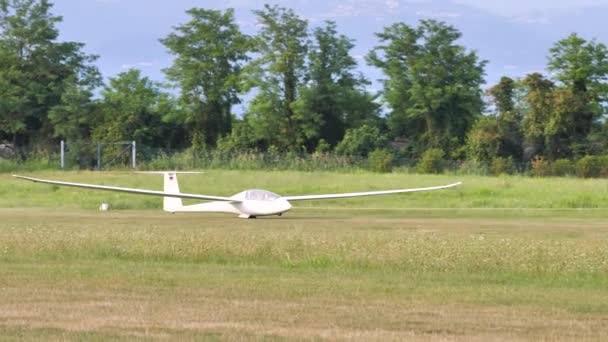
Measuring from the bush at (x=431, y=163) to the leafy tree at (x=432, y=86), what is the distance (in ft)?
17.1

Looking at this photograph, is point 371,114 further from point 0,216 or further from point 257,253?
point 257,253

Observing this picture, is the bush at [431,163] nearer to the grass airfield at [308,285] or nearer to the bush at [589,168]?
the bush at [589,168]

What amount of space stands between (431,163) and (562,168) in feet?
24.1

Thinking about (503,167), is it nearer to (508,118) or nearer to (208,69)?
(508,118)

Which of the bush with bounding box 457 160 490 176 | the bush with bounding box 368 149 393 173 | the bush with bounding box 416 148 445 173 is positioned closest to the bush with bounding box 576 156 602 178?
the bush with bounding box 457 160 490 176

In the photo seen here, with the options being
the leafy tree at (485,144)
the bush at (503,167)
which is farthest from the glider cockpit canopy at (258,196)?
the leafy tree at (485,144)

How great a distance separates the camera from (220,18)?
7575 cm

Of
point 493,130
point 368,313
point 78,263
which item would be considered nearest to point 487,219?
point 78,263

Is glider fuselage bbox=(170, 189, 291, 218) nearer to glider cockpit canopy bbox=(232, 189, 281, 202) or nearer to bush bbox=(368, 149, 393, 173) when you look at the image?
glider cockpit canopy bbox=(232, 189, 281, 202)

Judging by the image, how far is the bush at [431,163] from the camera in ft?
205

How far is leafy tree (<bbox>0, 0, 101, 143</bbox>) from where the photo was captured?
7138 cm

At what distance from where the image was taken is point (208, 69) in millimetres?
74500

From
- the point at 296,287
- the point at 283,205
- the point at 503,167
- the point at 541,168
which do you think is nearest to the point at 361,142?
the point at 503,167

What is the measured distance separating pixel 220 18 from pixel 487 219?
150ft
